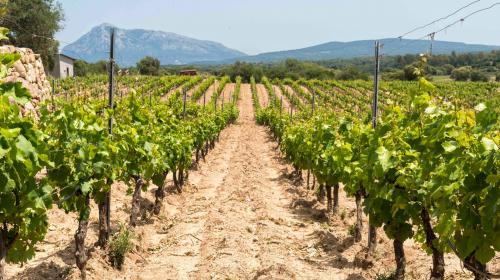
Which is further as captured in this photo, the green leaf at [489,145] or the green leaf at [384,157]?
the green leaf at [384,157]

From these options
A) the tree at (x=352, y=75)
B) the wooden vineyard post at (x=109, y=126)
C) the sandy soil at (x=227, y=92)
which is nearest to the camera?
the wooden vineyard post at (x=109, y=126)

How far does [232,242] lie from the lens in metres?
9.34

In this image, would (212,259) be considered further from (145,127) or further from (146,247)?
(145,127)

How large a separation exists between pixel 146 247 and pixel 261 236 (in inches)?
88.9

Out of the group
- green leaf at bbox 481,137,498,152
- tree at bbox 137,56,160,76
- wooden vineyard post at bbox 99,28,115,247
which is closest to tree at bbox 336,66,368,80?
tree at bbox 137,56,160,76

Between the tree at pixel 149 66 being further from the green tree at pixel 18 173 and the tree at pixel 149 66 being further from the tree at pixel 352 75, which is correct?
the green tree at pixel 18 173

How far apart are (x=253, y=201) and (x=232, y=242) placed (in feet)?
12.9

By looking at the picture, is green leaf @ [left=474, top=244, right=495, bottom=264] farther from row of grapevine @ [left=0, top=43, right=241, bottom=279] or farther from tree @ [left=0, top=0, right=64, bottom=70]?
tree @ [left=0, top=0, right=64, bottom=70]

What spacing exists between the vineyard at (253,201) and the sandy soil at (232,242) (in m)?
0.04

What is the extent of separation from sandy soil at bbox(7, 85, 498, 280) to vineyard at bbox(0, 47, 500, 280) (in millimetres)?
37

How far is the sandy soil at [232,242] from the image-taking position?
7953 millimetres

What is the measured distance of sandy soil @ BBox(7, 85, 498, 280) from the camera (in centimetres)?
795

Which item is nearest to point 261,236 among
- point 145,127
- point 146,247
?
point 146,247

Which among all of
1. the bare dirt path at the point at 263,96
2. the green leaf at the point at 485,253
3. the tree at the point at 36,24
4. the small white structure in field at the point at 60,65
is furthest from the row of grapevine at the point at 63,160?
the small white structure in field at the point at 60,65
